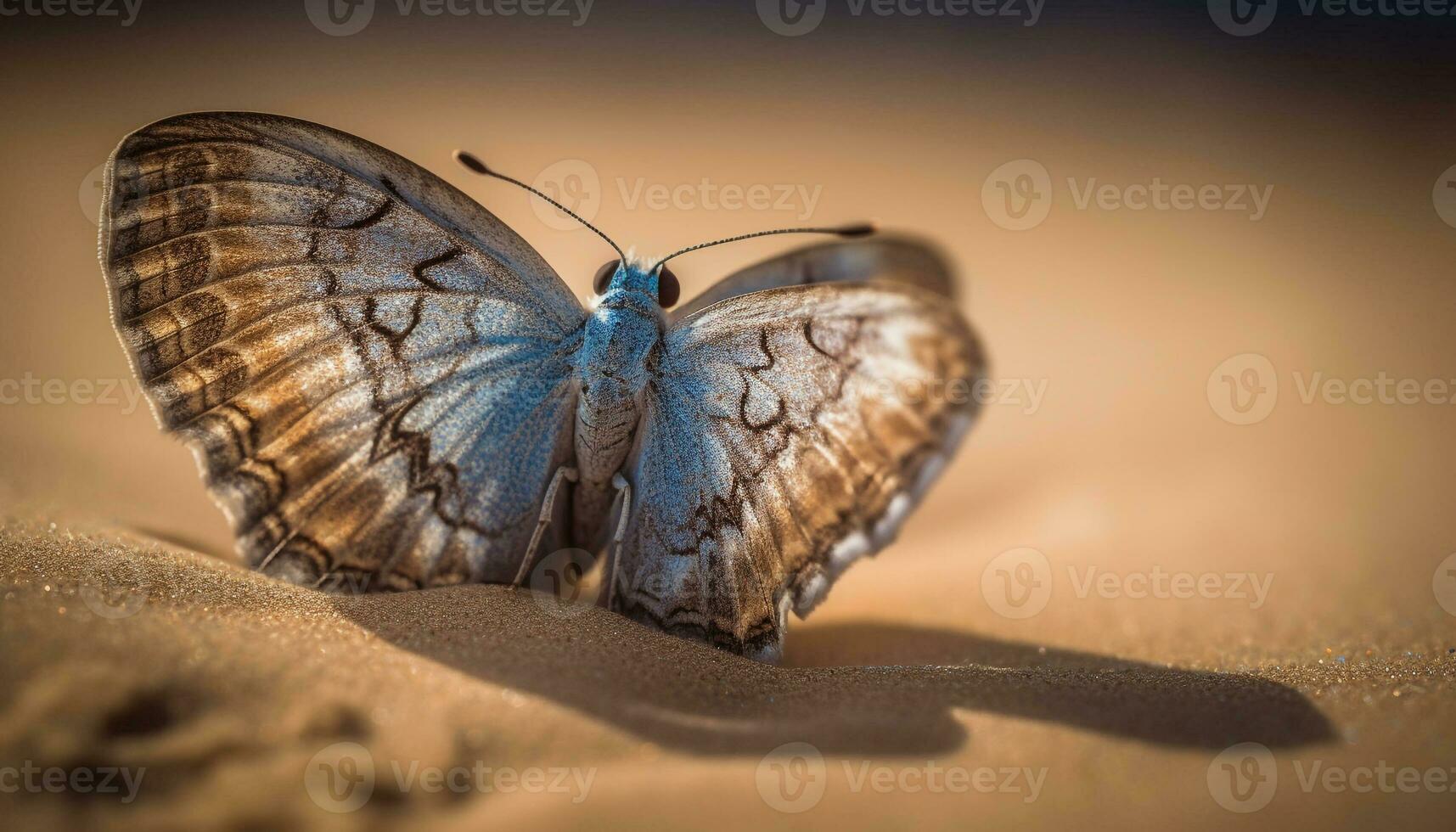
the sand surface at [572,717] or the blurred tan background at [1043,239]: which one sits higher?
the blurred tan background at [1043,239]

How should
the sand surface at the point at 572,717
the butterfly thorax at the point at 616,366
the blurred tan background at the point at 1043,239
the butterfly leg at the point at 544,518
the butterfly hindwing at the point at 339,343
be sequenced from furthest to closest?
the blurred tan background at the point at 1043,239, the butterfly leg at the point at 544,518, the butterfly thorax at the point at 616,366, the butterfly hindwing at the point at 339,343, the sand surface at the point at 572,717

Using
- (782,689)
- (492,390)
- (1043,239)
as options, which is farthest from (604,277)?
(1043,239)

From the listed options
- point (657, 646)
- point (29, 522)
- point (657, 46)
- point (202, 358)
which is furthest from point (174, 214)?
point (657, 46)

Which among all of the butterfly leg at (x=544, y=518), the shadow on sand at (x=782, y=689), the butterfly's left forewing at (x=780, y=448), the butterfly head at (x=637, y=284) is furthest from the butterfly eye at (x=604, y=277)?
the shadow on sand at (x=782, y=689)

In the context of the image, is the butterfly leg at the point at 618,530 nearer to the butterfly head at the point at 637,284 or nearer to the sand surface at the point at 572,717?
the sand surface at the point at 572,717

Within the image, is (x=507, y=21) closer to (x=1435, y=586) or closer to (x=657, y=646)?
(x=657, y=646)

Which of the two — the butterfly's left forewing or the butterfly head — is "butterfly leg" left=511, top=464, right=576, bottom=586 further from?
the butterfly head
